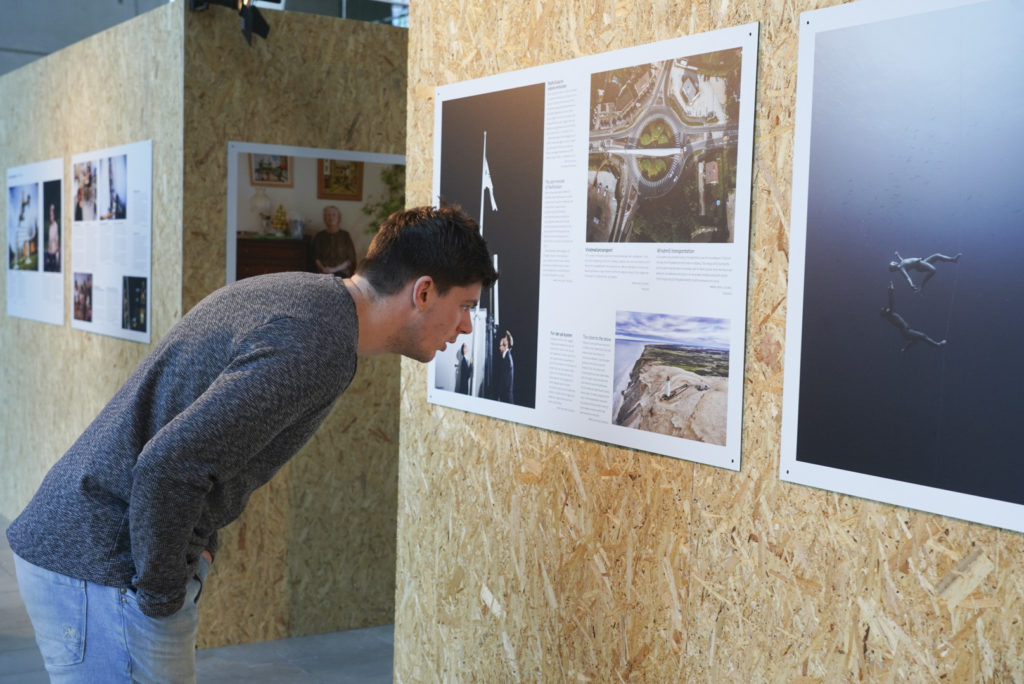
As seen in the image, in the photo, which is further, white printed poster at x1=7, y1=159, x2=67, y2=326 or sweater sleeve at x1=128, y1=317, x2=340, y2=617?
white printed poster at x1=7, y1=159, x2=67, y2=326

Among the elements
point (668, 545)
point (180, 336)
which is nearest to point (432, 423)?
point (668, 545)

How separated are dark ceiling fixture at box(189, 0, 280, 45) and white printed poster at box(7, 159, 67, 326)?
8.08 feet

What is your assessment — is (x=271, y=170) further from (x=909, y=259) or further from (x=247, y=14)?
(x=909, y=259)

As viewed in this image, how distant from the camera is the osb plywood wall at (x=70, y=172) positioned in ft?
18.5

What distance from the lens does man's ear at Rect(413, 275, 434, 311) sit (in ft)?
7.97

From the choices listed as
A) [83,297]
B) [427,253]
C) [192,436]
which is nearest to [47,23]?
[83,297]

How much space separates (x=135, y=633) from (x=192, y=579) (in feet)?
0.57

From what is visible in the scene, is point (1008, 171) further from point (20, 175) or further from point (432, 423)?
point (20, 175)

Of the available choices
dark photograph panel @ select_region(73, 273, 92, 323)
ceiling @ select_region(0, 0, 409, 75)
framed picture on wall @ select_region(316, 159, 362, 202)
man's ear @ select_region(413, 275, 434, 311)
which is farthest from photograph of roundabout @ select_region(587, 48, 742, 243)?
ceiling @ select_region(0, 0, 409, 75)

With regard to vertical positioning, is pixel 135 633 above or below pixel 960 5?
below

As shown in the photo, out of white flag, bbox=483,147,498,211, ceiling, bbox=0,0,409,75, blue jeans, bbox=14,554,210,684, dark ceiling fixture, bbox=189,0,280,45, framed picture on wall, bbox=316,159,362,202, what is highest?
ceiling, bbox=0,0,409,75

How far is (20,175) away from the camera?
8133 mm

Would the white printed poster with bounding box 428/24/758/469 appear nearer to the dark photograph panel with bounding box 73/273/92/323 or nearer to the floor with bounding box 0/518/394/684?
the floor with bounding box 0/518/394/684

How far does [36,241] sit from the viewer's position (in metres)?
7.85
